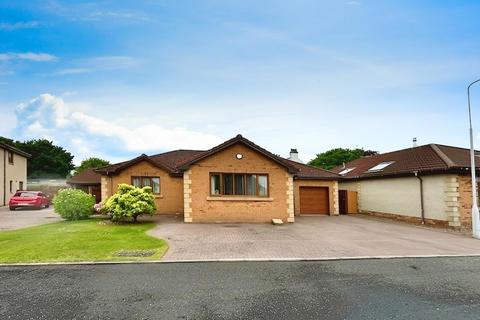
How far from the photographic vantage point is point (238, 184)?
60.2ft

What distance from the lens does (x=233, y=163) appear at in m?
18.2

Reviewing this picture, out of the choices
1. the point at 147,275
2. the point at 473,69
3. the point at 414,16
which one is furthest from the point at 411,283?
the point at 473,69

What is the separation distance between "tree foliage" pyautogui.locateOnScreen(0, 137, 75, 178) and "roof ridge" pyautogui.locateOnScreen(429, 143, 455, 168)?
2567 inches

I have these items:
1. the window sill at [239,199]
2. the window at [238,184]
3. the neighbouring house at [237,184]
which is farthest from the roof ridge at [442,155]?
the window at [238,184]

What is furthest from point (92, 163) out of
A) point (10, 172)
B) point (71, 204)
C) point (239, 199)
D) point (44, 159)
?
point (239, 199)

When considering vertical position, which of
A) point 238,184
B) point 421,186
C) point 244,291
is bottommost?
point 244,291

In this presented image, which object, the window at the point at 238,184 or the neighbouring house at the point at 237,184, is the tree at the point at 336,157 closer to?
the neighbouring house at the point at 237,184

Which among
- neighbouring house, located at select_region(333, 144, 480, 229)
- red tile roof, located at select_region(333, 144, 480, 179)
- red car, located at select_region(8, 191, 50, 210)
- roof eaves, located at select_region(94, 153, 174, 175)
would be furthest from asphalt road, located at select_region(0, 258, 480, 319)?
red car, located at select_region(8, 191, 50, 210)

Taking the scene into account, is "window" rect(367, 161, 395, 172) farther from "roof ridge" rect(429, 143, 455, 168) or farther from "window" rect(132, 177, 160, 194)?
"window" rect(132, 177, 160, 194)

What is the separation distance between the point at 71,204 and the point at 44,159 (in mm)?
51553

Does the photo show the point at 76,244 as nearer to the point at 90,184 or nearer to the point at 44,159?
the point at 90,184

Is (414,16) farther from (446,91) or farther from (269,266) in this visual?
(269,266)

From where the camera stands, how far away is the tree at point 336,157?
206ft

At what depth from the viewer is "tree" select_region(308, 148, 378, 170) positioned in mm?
62719
